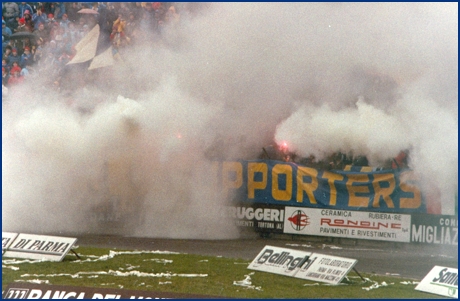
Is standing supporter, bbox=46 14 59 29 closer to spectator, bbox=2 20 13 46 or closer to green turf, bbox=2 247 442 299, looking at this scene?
spectator, bbox=2 20 13 46

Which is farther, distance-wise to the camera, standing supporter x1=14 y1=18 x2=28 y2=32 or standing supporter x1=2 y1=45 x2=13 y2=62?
standing supporter x1=14 y1=18 x2=28 y2=32

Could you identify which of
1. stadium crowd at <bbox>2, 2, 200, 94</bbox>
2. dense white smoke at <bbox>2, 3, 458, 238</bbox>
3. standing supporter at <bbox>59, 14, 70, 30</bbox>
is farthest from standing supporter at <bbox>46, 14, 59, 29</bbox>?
dense white smoke at <bbox>2, 3, 458, 238</bbox>

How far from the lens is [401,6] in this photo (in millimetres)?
12664

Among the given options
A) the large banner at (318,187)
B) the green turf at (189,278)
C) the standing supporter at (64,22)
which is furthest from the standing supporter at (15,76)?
the green turf at (189,278)

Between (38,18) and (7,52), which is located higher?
(38,18)

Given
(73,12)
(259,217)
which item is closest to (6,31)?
(73,12)

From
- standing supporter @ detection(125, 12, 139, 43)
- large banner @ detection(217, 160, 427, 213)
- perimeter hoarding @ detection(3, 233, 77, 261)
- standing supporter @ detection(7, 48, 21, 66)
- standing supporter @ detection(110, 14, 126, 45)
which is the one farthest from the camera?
standing supporter @ detection(7, 48, 21, 66)

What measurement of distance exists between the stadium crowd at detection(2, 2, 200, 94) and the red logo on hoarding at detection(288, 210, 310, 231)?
578 centimetres

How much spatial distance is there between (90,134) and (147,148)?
1.44 meters

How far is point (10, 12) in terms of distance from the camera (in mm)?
18594

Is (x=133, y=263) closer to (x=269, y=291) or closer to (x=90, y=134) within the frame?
(x=269, y=291)

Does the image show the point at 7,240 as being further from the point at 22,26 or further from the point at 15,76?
the point at 22,26

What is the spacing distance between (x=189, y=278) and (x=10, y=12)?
41.3 ft

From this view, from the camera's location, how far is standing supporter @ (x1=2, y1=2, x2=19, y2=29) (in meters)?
18.5
